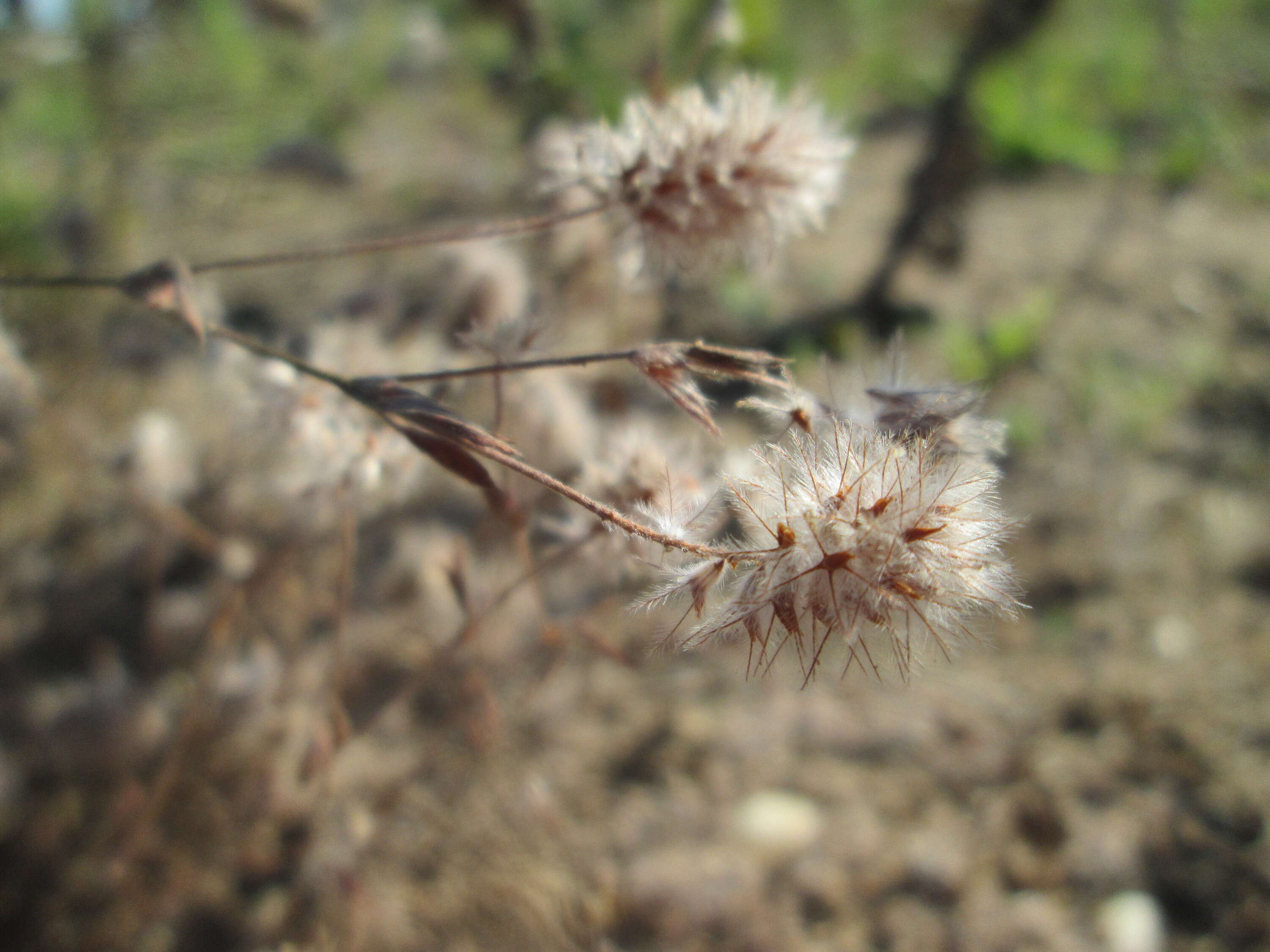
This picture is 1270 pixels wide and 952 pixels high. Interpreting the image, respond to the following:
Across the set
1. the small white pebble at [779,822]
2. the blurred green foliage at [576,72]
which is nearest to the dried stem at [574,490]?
the small white pebble at [779,822]

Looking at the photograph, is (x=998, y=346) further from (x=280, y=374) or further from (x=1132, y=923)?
(x=280, y=374)

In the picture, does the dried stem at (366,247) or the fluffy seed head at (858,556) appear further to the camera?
the dried stem at (366,247)

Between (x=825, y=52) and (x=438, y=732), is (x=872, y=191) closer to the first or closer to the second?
(x=825, y=52)

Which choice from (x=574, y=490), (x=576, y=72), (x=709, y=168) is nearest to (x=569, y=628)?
(x=574, y=490)

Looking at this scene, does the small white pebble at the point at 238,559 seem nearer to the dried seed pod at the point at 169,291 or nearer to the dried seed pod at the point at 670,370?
the dried seed pod at the point at 169,291

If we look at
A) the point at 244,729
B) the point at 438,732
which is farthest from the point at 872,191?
the point at 244,729
